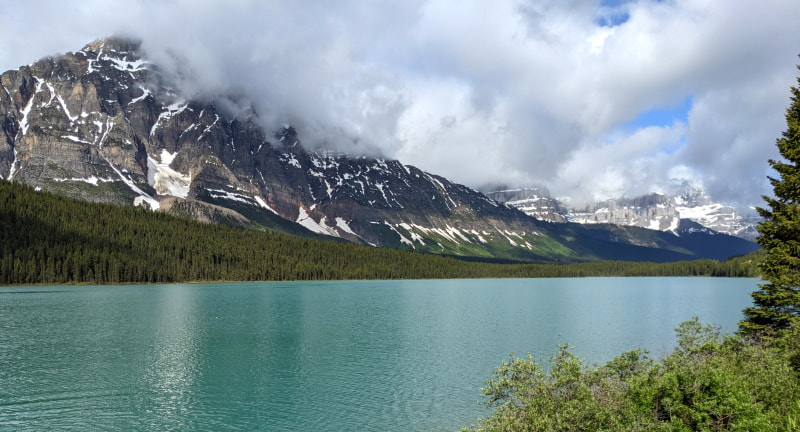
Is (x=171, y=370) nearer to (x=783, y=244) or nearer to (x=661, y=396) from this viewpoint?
(x=661, y=396)

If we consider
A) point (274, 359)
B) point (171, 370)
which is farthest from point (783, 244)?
point (171, 370)

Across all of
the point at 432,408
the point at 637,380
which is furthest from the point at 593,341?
the point at 637,380

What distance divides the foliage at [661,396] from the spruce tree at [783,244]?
6.13 meters

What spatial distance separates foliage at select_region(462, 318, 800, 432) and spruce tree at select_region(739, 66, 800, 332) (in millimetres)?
6133

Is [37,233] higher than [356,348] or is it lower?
higher

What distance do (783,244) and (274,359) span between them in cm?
4978

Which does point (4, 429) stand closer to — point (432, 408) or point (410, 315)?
point (432, 408)

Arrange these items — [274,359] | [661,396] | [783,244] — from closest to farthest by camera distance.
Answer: [661,396], [783,244], [274,359]

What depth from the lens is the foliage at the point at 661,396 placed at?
61.2 feet

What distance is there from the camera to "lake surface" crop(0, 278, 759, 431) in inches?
1497

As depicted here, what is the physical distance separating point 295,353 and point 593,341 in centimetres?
4059

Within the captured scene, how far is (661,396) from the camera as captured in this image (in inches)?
809

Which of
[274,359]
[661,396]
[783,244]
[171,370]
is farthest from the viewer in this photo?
[274,359]

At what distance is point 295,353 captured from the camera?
203 feet
